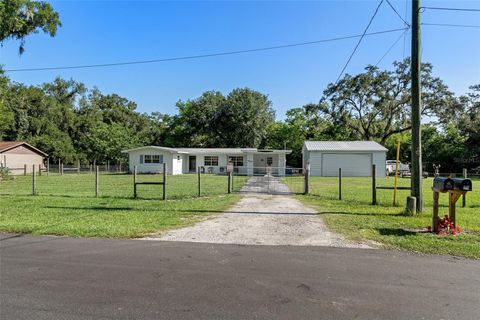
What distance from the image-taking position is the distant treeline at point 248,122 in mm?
40188

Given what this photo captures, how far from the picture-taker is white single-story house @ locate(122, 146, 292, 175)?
35406 mm

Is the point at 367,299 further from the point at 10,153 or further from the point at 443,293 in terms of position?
the point at 10,153

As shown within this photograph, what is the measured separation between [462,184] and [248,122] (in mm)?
40971

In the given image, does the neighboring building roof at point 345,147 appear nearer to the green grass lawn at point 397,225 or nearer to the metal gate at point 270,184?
the metal gate at point 270,184

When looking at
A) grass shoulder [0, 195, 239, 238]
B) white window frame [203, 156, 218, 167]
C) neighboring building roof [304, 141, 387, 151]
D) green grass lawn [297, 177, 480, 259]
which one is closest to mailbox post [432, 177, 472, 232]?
green grass lawn [297, 177, 480, 259]

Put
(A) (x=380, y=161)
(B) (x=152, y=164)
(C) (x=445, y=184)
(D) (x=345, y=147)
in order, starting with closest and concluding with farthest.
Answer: (C) (x=445, y=184)
(A) (x=380, y=161)
(D) (x=345, y=147)
(B) (x=152, y=164)

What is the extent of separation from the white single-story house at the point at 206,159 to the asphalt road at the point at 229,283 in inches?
1135

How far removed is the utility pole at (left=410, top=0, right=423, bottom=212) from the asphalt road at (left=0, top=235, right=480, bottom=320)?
15.4 ft

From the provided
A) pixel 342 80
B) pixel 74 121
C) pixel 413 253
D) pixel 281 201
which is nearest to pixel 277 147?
pixel 342 80

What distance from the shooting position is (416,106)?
983cm

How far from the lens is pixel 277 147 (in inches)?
1962

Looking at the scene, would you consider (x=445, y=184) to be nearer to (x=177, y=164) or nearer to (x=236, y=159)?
(x=236, y=159)

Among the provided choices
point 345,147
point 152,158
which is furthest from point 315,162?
point 152,158

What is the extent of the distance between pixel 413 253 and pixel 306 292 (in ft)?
9.16
